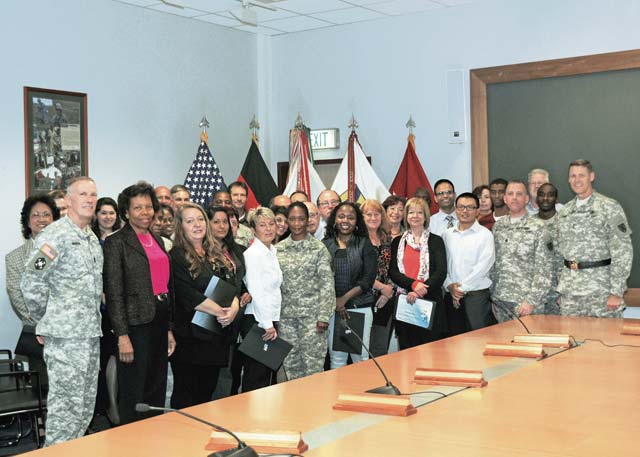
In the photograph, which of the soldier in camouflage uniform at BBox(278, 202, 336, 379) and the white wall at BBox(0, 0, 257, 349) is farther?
the white wall at BBox(0, 0, 257, 349)

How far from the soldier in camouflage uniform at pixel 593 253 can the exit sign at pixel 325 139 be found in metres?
3.51

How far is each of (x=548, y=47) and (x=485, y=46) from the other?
607 mm

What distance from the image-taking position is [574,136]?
755 cm

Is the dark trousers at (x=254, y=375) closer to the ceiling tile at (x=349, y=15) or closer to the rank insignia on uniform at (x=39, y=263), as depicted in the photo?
the rank insignia on uniform at (x=39, y=263)

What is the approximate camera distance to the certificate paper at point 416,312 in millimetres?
5727

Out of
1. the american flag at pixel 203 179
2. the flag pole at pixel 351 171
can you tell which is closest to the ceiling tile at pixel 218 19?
the american flag at pixel 203 179

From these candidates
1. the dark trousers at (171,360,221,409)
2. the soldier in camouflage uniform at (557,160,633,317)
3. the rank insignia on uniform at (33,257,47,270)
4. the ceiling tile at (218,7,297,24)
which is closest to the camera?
the rank insignia on uniform at (33,257,47,270)

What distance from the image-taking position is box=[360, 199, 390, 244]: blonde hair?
6.21 metres

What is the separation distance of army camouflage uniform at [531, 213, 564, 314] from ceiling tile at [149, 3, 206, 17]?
12.5 feet

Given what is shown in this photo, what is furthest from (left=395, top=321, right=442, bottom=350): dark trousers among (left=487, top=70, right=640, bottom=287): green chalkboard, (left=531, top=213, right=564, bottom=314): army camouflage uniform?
(left=487, top=70, right=640, bottom=287): green chalkboard

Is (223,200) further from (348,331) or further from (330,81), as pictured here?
(330,81)

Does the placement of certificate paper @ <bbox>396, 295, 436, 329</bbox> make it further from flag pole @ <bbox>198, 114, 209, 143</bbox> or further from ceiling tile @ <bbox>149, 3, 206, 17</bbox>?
ceiling tile @ <bbox>149, 3, 206, 17</bbox>

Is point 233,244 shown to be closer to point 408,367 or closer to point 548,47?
point 408,367

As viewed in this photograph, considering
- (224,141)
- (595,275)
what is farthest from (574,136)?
(224,141)
